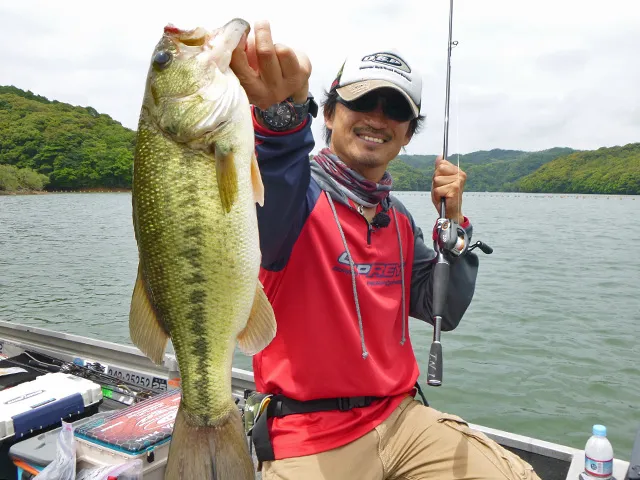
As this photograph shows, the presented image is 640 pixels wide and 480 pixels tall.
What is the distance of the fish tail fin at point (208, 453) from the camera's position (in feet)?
5.75

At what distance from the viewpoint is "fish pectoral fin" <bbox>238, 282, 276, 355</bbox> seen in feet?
5.92

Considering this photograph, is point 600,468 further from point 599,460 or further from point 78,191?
point 78,191

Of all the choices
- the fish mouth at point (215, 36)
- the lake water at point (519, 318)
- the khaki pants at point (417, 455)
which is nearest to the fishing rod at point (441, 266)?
the khaki pants at point (417, 455)

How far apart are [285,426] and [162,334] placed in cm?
86

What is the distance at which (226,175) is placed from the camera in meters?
1.63

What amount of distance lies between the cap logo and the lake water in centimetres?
599

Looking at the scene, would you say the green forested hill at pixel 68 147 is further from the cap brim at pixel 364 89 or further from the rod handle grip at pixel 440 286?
the rod handle grip at pixel 440 286

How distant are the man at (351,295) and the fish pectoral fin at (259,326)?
17.0 inches

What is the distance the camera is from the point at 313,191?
2.66 meters

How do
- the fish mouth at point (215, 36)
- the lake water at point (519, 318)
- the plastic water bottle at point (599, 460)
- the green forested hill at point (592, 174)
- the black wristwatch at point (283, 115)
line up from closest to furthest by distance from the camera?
the fish mouth at point (215, 36) < the black wristwatch at point (283, 115) < the plastic water bottle at point (599, 460) < the lake water at point (519, 318) < the green forested hill at point (592, 174)

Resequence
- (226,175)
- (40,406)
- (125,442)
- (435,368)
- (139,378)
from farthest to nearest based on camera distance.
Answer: (139,378) → (40,406) → (125,442) → (435,368) → (226,175)

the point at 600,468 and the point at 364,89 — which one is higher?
the point at 364,89

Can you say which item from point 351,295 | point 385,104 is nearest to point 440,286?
point 351,295

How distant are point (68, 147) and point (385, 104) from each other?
5873 cm
